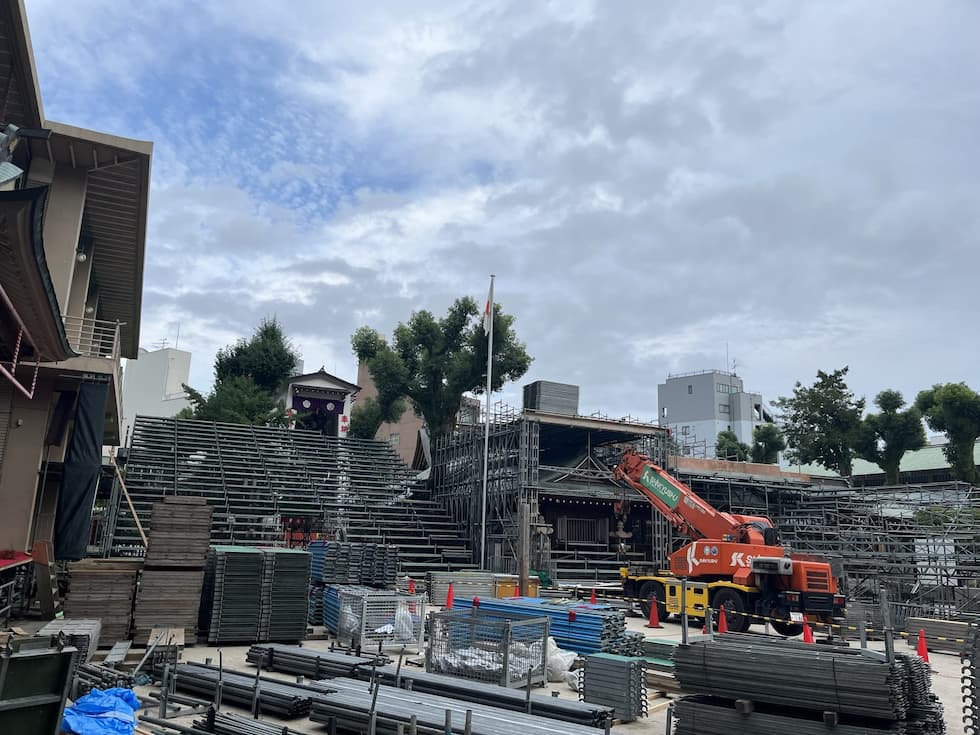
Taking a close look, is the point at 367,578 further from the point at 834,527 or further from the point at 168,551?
the point at 834,527

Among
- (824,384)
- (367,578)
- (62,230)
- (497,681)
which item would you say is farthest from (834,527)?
(62,230)

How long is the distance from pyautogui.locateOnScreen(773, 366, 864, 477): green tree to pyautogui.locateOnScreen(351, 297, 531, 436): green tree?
20936 mm

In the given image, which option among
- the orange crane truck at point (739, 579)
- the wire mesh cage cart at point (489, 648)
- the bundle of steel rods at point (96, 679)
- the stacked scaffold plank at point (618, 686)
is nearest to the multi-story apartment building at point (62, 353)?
the bundle of steel rods at point (96, 679)

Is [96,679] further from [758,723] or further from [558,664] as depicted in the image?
[758,723]

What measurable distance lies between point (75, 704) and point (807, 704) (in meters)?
8.61

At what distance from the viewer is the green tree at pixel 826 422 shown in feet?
167

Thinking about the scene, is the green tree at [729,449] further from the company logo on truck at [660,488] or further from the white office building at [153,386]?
the white office building at [153,386]

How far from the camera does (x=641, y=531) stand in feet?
133

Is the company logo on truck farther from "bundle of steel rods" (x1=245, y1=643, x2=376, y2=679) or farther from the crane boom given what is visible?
"bundle of steel rods" (x1=245, y1=643, x2=376, y2=679)

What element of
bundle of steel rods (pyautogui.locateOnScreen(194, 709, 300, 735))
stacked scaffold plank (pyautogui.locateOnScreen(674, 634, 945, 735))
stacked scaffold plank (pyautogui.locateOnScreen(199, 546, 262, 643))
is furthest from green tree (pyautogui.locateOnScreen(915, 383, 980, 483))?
bundle of steel rods (pyautogui.locateOnScreen(194, 709, 300, 735))

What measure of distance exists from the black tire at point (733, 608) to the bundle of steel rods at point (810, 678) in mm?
11017

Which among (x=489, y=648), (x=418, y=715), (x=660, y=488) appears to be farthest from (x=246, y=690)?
(x=660, y=488)

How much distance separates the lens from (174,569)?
52.0 feet

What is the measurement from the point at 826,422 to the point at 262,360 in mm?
41365
